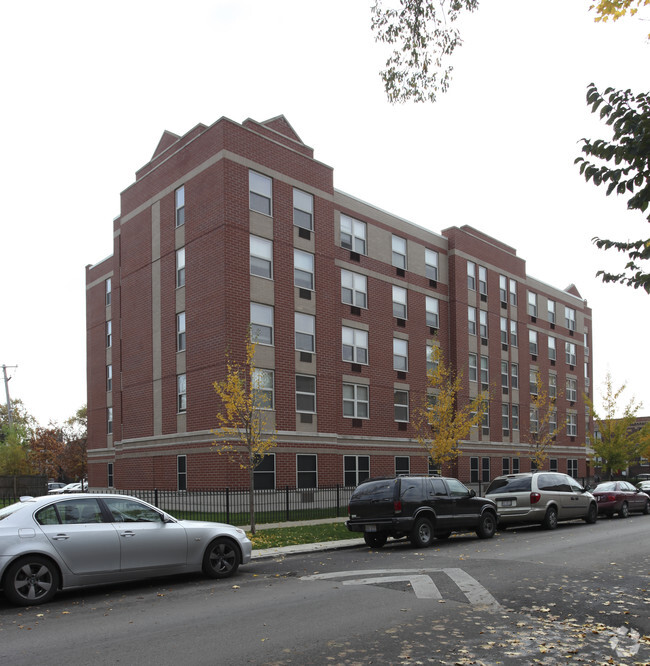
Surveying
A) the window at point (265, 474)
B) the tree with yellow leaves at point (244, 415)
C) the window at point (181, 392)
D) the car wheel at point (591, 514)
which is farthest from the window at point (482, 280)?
the car wheel at point (591, 514)

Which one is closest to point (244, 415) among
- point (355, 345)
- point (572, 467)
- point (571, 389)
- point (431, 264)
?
point (355, 345)

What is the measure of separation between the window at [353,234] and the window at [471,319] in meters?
9.64

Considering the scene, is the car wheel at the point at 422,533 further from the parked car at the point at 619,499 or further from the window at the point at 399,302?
the window at the point at 399,302

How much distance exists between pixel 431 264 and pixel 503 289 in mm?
7953

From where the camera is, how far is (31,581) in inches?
377

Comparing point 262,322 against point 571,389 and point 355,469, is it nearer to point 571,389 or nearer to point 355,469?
point 355,469

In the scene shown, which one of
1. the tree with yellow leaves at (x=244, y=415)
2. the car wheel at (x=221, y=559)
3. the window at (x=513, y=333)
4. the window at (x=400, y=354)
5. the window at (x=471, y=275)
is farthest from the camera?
the window at (x=513, y=333)

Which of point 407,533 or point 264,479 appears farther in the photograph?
point 264,479

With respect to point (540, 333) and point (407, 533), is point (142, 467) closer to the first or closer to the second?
point (407, 533)

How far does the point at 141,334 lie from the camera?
33.1 m

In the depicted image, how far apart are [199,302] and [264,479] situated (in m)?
7.61

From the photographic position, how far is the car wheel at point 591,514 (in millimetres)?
22366

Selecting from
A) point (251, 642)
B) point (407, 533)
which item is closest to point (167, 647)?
point (251, 642)

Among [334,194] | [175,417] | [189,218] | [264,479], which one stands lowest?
[264,479]
